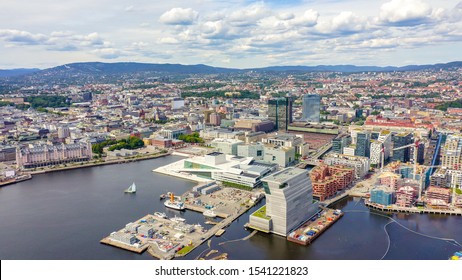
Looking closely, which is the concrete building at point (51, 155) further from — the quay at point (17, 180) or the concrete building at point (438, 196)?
the concrete building at point (438, 196)

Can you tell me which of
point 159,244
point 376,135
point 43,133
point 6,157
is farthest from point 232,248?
point 43,133

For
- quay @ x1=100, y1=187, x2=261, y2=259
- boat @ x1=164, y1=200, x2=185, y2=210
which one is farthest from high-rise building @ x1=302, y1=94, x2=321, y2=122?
boat @ x1=164, y1=200, x2=185, y2=210

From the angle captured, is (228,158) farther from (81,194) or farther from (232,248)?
(232,248)

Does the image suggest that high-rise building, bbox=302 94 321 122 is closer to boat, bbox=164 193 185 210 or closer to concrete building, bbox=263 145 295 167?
concrete building, bbox=263 145 295 167

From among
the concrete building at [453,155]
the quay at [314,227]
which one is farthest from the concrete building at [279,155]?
the concrete building at [453,155]

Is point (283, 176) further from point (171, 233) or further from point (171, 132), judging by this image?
point (171, 132)
